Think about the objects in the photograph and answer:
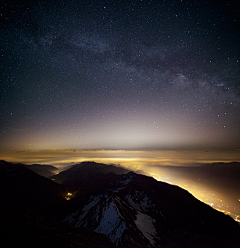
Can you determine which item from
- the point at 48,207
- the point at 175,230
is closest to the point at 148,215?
the point at 175,230

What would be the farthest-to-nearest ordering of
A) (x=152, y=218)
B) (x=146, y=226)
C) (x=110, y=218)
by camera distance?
(x=152, y=218)
(x=146, y=226)
(x=110, y=218)

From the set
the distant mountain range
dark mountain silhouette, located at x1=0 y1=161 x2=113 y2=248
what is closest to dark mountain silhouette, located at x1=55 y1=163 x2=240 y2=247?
the distant mountain range

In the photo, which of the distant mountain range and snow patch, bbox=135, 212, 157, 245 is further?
snow patch, bbox=135, 212, 157, 245

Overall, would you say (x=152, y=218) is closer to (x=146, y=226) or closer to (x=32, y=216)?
(x=146, y=226)

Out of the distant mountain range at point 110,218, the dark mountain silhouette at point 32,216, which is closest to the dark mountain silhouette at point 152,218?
Answer: the distant mountain range at point 110,218

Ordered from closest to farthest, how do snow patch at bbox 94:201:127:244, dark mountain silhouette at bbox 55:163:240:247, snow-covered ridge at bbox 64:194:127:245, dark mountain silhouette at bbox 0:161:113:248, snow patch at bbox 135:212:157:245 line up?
dark mountain silhouette at bbox 0:161:113:248, snow patch at bbox 94:201:127:244, snow-covered ridge at bbox 64:194:127:245, dark mountain silhouette at bbox 55:163:240:247, snow patch at bbox 135:212:157:245

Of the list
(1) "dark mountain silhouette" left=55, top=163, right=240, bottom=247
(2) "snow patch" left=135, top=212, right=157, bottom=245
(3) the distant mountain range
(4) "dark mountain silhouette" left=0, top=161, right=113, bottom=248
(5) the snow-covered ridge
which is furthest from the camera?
(2) "snow patch" left=135, top=212, right=157, bottom=245

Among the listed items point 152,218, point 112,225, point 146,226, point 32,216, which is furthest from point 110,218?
point 32,216

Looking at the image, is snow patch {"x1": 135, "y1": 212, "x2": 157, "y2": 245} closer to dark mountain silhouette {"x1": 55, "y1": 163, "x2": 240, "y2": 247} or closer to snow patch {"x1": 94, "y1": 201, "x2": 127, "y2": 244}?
dark mountain silhouette {"x1": 55, "y1": 163, "x2": 240, "y2": 247}
